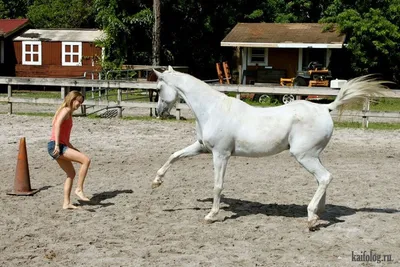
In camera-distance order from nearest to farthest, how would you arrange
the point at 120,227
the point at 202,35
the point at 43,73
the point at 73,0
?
the point at 120,227 < the point at 43,73 < the point at 202,35 < the point at 73,0

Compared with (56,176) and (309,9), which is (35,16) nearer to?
(309,9)

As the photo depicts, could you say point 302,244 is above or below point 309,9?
below

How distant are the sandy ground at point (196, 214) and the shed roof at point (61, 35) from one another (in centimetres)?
2003

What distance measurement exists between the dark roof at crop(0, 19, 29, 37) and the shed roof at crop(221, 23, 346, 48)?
36.8 ft

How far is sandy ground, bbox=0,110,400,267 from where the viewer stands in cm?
590

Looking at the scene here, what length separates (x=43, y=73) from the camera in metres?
32.1

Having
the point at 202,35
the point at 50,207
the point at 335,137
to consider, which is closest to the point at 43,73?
the point at 202,35

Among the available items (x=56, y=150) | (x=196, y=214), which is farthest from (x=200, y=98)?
(x=56, y=150)

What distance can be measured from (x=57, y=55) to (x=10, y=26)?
3.00m

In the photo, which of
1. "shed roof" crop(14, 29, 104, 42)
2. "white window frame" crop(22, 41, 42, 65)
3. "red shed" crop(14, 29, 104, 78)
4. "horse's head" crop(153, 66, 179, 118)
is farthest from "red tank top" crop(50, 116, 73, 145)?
"white window frame" crop(22, 41, 42, 65)

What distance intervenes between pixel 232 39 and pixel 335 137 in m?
14.2

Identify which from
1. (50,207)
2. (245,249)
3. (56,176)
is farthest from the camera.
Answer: (56,176)

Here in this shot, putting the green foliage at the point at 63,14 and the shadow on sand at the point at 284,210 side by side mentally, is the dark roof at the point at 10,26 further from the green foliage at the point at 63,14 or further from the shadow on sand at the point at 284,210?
the shadow on sand at the point at 284,210

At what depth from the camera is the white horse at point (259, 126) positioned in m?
6.99
